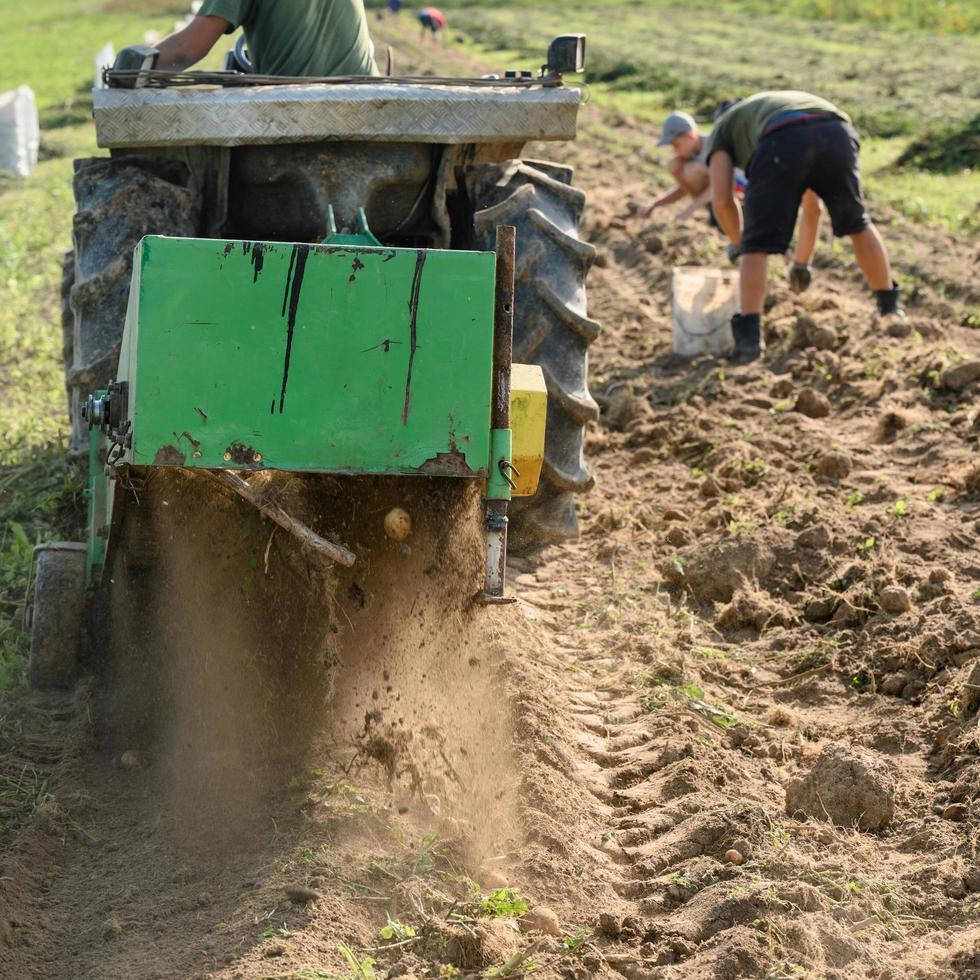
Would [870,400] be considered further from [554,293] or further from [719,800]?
[719,800]

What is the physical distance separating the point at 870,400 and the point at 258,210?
3.25m

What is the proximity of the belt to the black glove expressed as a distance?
0.90 m

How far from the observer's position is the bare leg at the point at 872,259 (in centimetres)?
780

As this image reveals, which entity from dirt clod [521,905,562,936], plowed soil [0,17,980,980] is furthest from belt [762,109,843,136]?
dirt clod [521,905,562,936]

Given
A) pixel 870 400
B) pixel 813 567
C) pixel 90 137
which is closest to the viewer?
pixel 813 567

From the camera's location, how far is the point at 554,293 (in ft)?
15.4

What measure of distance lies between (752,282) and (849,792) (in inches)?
175

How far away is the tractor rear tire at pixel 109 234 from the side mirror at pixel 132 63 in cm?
29

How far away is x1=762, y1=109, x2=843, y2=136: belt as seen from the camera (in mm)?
7812

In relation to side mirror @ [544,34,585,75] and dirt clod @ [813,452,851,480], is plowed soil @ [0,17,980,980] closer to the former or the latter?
dirt clod @ [813,452,851,480]

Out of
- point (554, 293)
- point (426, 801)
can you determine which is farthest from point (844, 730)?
point (554, 293)

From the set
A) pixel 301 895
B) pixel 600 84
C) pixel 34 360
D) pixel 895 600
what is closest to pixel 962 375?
pixel 895 600

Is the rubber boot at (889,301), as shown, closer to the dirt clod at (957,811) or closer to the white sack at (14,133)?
the dirt clod at (957,811)

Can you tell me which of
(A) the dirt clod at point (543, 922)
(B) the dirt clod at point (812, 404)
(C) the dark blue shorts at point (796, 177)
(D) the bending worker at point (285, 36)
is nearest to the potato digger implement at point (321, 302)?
(D) the bending worker at point (285, 36)
